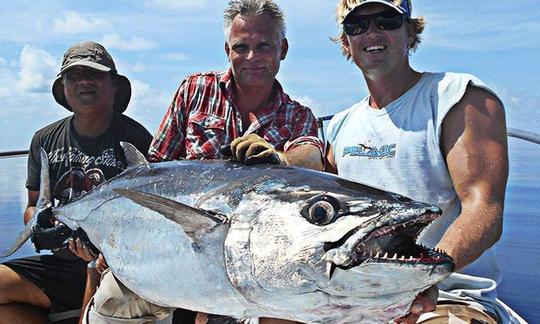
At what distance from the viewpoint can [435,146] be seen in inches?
105

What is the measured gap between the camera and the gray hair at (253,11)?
11.3 feet

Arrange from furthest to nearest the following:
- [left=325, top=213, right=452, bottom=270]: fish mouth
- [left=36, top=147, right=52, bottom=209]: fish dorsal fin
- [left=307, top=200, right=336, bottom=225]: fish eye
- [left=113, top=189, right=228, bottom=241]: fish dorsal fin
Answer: [left=36, top=147, right=52, bottom=209]: fish dorsal fin
[left=113, top=189, right=228, bottom=241]: fish dorsal fin
[left=307, top=200, right=336, bottom=225]: fish eye
[left=325, top=213, right=452, bottom=270]: fish mouth

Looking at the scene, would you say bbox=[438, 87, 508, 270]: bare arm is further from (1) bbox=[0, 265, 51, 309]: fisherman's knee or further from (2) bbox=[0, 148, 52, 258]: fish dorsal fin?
(1) bbox=[0, 265, 51, 309]: fisherman's knee

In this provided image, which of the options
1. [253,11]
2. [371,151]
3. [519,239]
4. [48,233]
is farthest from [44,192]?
[519,239]

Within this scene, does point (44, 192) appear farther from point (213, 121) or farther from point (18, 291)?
point (213, 121)

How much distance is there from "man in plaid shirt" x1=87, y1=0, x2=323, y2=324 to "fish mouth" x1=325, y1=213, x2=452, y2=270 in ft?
4.95

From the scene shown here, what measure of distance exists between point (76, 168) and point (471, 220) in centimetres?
272

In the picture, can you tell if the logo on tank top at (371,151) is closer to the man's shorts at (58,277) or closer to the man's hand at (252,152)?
the man's hand at (252,152)

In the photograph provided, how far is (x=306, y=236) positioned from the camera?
5.56 ft

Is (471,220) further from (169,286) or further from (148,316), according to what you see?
(148,316)

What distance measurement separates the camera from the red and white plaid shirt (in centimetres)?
343

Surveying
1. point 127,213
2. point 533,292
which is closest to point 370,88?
point 127,213

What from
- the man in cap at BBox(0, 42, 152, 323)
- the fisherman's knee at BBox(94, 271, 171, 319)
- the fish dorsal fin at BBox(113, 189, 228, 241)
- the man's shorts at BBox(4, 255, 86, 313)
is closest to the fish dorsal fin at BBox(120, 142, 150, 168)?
the fisherman's knee at BBox(94, 271, 171, 319)

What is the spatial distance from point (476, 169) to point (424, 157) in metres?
0.28
